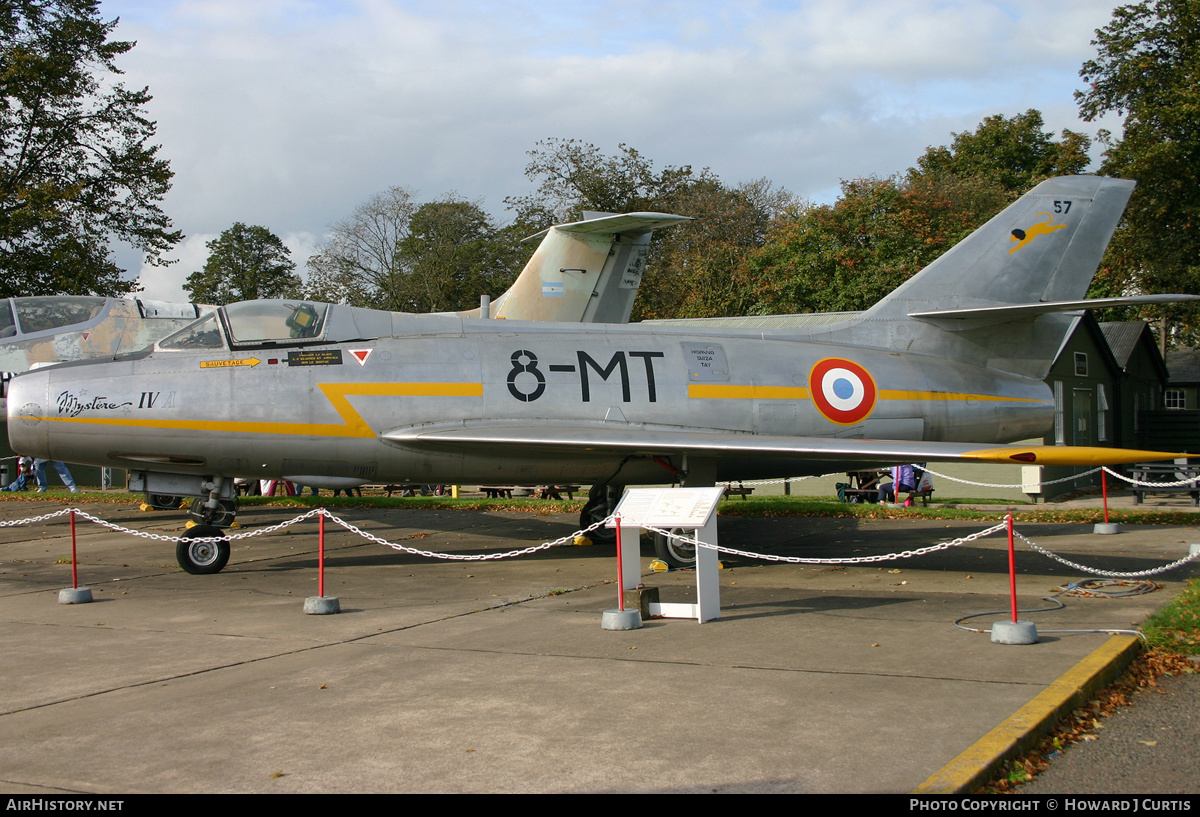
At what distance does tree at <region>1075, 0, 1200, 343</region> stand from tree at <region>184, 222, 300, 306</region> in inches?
2333

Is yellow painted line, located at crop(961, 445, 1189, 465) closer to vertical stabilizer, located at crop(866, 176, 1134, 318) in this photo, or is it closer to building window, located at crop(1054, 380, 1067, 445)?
vertical stabilizer, located at crop(866, 176, 1134, 318)

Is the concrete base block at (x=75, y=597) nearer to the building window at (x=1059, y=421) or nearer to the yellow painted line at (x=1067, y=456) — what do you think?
the yellow painted line at (x=1067, y=456)

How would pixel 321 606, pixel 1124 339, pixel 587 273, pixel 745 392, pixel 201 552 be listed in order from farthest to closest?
pixel 1124 339 → pixel 587 273 → pixel 745 392 → pixel 201 552 → pixel 321 606

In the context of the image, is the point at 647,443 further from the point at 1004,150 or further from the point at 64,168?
the point at 1004,150

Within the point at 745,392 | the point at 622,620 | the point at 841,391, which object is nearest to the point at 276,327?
the point at 745,392

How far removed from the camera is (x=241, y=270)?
77438 mm

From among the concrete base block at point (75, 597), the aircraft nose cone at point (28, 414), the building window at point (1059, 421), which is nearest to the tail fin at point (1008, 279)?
the concrete base block at point (75, 597)

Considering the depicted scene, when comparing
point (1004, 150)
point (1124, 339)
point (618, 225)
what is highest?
point (1004, 150)

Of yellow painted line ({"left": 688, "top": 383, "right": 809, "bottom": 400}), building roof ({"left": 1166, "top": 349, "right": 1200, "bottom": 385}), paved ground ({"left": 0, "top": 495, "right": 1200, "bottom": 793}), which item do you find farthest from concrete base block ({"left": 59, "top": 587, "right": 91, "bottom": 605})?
building roof ({"left": 1166, "top": 349, "right": 1200, "bottom": 385})

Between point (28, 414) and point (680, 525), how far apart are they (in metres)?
7.18

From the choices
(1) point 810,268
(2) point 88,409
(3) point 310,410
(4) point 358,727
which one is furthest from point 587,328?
(1) point 810,268

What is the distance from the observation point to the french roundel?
39.8 feet

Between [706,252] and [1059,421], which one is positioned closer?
[1059,421]

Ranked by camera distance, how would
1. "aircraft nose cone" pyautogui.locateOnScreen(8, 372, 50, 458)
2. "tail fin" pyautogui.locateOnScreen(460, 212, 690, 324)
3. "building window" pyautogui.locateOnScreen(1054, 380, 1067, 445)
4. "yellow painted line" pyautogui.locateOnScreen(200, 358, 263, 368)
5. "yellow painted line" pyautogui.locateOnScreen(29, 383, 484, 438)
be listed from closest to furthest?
1. "aircraft nose cone" pyautogui.locateOnScreen(8, 372, 50, 458)
2. "yellow painted line" pyautogui.locateOnScreen(29, 383, 484, 438)
3. "yellow painted line" pyautogui.locateOnScreen(200, 358, 263, 368)
4. "tail fin" pyautogui.locateOnScreen(460, 212, 690, 324)
5. "building window" pyautogui.locateOnScreen(1054, 380, 1067, 445)
